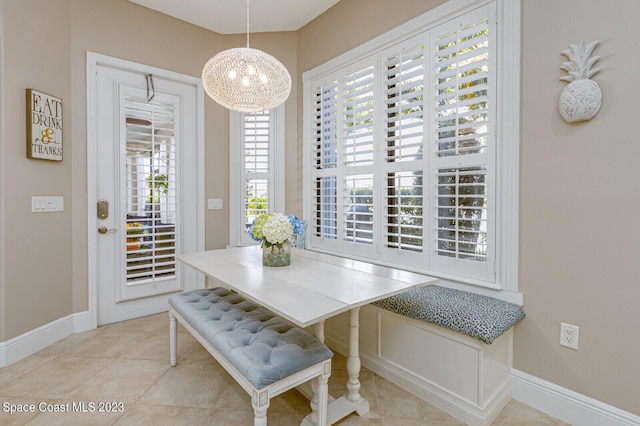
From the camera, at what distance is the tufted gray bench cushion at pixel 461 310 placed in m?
1.54

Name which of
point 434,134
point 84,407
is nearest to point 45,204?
point 84,407

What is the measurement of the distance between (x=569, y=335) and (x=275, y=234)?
1643 mm

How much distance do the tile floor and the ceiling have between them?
302 centimetres

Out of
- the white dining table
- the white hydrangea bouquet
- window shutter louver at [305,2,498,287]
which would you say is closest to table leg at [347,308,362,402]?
the white dining table

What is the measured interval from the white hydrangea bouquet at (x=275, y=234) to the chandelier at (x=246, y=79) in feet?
2.80

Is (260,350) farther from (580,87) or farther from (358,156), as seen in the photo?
(580,87)

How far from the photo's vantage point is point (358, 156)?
2.71 meters

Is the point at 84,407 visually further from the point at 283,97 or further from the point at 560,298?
the point at 560,298

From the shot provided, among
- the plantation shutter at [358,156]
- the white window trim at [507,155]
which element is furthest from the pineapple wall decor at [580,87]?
the plantation shutter at [358,156]

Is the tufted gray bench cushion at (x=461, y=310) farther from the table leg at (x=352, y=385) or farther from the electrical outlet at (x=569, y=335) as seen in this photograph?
the table leg at (x=352, y=385)

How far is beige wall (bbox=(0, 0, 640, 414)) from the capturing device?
1461 millimetres

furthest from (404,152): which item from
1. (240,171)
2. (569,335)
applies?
(240,171)

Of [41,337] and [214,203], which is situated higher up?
[214,203]

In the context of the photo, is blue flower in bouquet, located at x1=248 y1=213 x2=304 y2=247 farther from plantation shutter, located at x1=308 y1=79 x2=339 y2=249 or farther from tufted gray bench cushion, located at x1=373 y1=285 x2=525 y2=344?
plantation shutter, located at x1=308 y1=79 x2=339 y2=249
